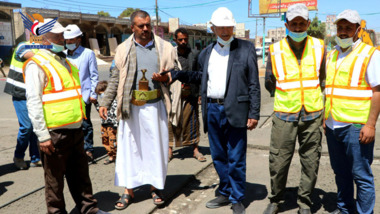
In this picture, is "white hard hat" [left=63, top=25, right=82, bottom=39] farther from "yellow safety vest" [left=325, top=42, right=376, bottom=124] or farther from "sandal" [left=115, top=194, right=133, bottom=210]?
"yellow safety vest" [left=325, top=42, right=376, bottom=124]

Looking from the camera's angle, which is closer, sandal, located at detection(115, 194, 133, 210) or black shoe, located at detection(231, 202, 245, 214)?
black shoe, located at detection(231, 202, 245, 214)

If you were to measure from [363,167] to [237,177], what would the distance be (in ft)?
3.82

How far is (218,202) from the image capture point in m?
3.73

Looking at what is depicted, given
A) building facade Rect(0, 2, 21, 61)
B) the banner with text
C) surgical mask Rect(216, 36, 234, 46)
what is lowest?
surgical mask Rect(216, 36, 234, 46)

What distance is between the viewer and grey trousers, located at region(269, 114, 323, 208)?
329 centimetres

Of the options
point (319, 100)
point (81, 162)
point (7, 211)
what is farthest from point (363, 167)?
point (7, 211)

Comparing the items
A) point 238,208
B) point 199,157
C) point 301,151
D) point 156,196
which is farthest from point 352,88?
point 199,157

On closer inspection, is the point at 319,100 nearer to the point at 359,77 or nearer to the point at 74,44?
the point at 359,77

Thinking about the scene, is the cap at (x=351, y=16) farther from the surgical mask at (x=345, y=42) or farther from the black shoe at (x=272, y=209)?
the black shoe at (x=272, y=209)

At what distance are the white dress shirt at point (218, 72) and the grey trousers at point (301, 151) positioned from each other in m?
0.61

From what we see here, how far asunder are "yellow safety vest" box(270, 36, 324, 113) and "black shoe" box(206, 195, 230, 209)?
1.16 m

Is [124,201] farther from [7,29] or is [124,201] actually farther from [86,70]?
[7,29]

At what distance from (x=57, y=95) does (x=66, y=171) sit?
0.76 meters

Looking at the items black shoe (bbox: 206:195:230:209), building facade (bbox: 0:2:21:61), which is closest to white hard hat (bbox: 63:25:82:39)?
black shoe (bbox: 206:195:230:209)
